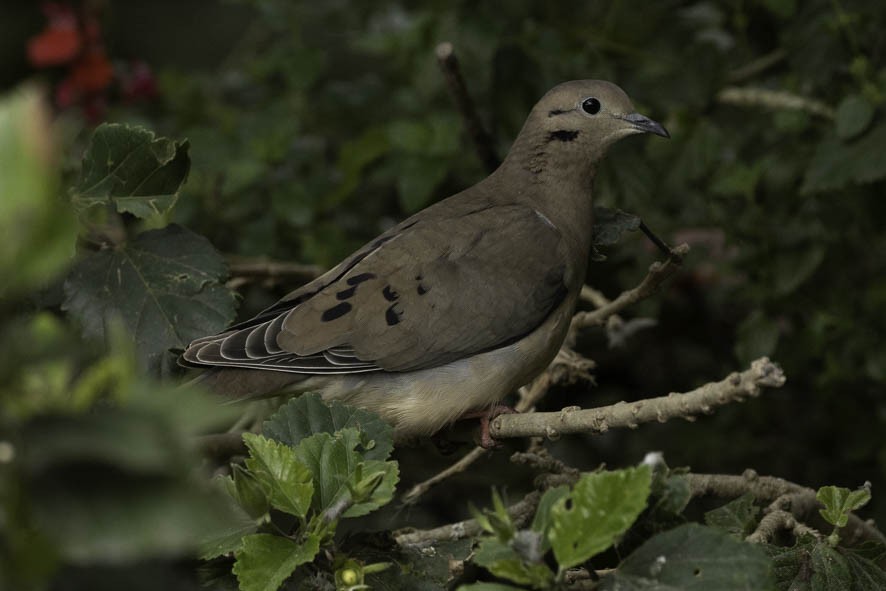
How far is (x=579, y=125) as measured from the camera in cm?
275

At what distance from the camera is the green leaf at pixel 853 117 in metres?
2.76

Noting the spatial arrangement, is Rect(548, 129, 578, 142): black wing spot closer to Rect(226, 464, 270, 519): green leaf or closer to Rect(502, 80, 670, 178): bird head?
Rect(502, 80, 670, 178): bird head

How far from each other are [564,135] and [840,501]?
142 cm

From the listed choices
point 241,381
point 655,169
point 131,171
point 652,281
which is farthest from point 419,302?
point 655,169

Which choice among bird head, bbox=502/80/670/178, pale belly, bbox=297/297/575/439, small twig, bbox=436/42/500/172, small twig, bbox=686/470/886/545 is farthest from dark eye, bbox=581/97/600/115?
small twig, bbox=686/470/886/545

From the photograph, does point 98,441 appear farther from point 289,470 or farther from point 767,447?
point 767,447

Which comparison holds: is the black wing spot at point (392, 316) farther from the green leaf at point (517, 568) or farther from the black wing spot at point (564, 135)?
the green leaf at point (517, 568)

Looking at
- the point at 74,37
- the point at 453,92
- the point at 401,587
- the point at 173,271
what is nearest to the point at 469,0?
the point at 453,92

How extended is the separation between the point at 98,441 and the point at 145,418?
0.12 feet

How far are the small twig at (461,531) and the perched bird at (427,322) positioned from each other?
649 millimetres

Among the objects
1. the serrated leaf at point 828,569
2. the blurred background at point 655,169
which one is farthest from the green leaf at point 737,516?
the blurred background at point 655,169

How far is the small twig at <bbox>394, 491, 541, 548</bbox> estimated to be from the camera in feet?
5.63

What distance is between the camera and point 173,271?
84.1 inches

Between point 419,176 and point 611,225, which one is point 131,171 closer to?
point 611,225
